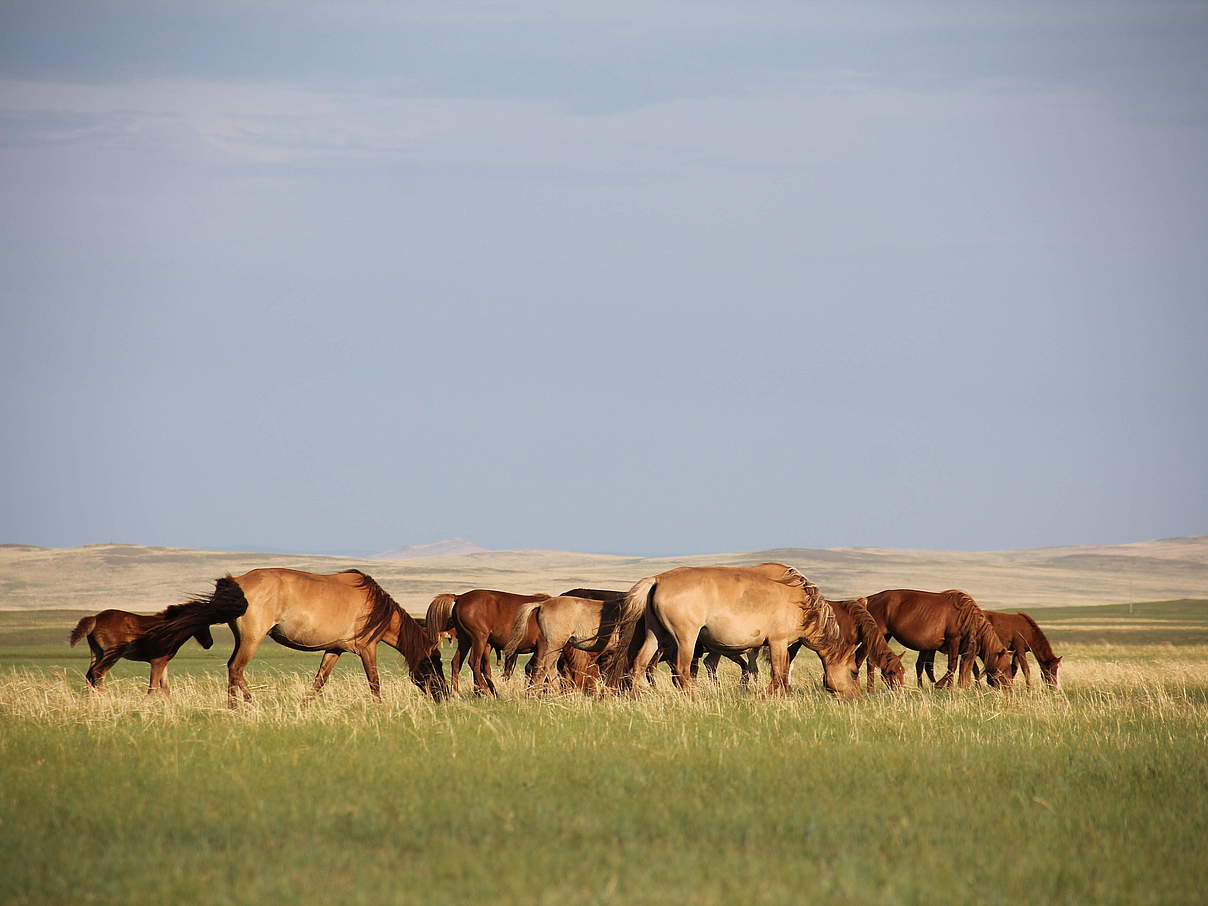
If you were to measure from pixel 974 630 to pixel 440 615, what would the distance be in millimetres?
8670

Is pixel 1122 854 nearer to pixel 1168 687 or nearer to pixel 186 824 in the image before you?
pixel 186 824

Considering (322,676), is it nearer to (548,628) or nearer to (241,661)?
(241,661)

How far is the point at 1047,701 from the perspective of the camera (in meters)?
15.9

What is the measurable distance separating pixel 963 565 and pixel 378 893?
12001 cm

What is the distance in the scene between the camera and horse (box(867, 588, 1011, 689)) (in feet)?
65.7

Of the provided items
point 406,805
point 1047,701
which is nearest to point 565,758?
point 406,805

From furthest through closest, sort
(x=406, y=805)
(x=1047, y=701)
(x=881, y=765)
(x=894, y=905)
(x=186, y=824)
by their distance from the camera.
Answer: (x=1047, y=701) < (x=881, y=765) < (x=406, y=805) < (x=186, y=824) < (x=894, y=905)

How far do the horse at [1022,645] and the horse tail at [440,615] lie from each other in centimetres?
838

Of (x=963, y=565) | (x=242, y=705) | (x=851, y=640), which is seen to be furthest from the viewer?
(x=963, y=565)

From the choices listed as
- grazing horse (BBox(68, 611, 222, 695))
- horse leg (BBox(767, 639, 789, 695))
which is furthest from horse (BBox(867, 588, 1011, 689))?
grazing horse (BBox(68, 611, 222, 695))

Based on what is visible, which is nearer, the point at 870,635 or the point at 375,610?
the point at 375,610

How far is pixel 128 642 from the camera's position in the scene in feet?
54.6

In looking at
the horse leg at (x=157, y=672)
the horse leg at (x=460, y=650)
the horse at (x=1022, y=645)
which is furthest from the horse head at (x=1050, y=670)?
the horse leg at (x=157, y=672)

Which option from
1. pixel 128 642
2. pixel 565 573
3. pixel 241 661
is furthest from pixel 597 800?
pixel 565 573
